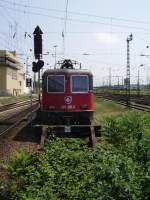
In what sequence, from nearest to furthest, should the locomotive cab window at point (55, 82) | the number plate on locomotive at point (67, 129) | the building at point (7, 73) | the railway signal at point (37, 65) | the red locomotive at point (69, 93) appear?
the number plate on locomotive at point (67, 129) → the red locomotive at point (69, 93) → the locomotive cab window at point (55, 82) → the railway signal at point (37, 65) → the building at point (7, 73)

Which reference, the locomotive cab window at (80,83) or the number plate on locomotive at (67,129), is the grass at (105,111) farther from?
the number plate on locomotive at (67,129)

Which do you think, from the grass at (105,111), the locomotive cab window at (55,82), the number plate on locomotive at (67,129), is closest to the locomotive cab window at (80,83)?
the locomotive cab window at (55,82)

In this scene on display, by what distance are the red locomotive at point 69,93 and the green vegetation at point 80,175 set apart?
796 centimetres

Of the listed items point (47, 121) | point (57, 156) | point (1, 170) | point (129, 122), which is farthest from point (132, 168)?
point (47, 121)

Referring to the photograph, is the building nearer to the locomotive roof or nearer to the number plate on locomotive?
the locomotive roof

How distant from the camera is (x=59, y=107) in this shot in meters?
20.4

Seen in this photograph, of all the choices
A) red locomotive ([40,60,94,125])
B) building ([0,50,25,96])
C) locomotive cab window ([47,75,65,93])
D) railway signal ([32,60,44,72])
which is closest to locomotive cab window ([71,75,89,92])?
red locomotive ([40,60,94,125])

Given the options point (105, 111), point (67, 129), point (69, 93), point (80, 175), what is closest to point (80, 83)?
point (69, 93)

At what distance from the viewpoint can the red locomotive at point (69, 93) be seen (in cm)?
2039

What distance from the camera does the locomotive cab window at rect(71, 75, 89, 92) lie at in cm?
2056

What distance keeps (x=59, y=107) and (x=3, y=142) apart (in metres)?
3.10

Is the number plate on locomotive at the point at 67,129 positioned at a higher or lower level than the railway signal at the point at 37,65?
lower

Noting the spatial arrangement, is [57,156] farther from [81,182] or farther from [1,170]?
A: [81,182]

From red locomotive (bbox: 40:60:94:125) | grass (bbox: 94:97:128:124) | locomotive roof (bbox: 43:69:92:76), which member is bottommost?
grass (bbox: 94:97:128:124)
